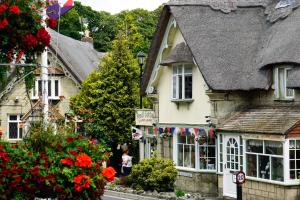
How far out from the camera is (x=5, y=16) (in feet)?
29.1

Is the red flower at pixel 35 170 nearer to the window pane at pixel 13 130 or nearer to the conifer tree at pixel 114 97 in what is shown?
the conifer tree at pixel 114 97

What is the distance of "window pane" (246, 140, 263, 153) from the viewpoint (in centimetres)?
2436

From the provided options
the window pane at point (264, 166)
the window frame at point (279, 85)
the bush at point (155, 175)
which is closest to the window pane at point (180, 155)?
the bush at point (155, 175)

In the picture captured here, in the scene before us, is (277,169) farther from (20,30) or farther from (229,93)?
(20,30)

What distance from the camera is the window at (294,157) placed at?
23.0 m

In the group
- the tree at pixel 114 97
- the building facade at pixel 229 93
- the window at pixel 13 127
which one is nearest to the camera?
the building facade at pixel 229 93

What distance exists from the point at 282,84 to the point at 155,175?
250 inches

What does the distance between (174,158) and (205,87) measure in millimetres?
4137

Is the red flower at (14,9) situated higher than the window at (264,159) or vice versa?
the red flower at (14,9)

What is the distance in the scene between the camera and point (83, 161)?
9250mm

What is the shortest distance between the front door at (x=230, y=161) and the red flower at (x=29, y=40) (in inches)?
697

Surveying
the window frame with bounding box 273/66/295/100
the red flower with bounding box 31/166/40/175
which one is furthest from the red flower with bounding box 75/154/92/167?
the window frame with bounding box 273/66/295/100

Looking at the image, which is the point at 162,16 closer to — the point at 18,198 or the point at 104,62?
the point at 104,62

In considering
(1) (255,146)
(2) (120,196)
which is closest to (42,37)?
(1) (255,146)
